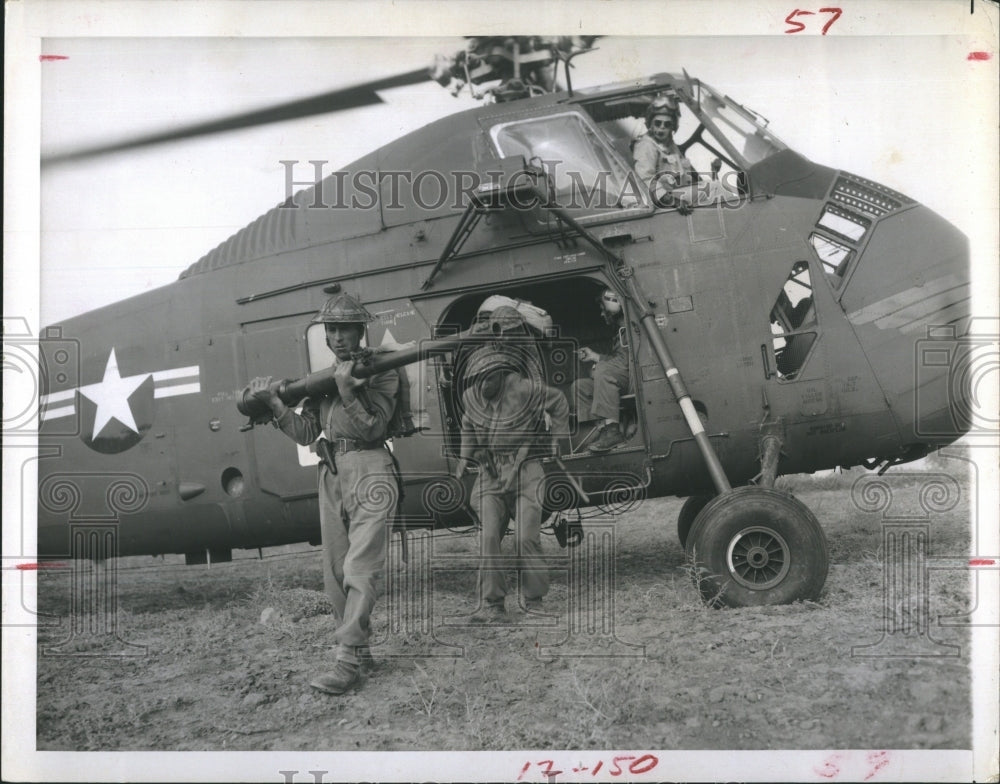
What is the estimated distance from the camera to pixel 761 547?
5.50 m

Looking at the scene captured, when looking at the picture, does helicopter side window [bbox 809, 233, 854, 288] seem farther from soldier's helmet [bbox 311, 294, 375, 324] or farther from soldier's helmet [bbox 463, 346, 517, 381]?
soldier's helmet [bbox 311, 294, 375, 324]

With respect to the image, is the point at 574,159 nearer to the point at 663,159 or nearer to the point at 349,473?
the point at 663,159

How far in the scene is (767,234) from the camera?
19.5 feet

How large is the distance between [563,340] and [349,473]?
2325mm

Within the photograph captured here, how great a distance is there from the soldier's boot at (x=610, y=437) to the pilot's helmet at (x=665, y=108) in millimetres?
2356

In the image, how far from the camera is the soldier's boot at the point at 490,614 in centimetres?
577

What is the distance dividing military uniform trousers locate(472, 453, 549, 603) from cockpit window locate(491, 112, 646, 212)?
1985 mm

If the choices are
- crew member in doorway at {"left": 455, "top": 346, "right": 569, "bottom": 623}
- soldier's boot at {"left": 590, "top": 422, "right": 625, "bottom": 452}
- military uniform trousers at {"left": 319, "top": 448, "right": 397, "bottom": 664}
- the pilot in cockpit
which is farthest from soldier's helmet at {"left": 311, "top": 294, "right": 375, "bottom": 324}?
the pilot in cockpit

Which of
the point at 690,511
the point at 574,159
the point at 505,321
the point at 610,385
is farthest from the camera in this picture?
the point at 690,511

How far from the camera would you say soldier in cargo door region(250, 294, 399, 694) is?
5.13m

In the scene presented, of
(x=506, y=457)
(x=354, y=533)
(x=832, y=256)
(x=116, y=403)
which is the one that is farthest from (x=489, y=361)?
(x=116, y=403)

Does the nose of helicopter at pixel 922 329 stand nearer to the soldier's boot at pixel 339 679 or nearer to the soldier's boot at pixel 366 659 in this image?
the soldier's boot at pixel 366 659

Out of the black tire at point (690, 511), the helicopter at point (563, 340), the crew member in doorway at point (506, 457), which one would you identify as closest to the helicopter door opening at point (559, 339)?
the helicopter at point (563, 340)

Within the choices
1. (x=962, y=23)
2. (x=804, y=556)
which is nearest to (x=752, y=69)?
(x=962, y=23)
